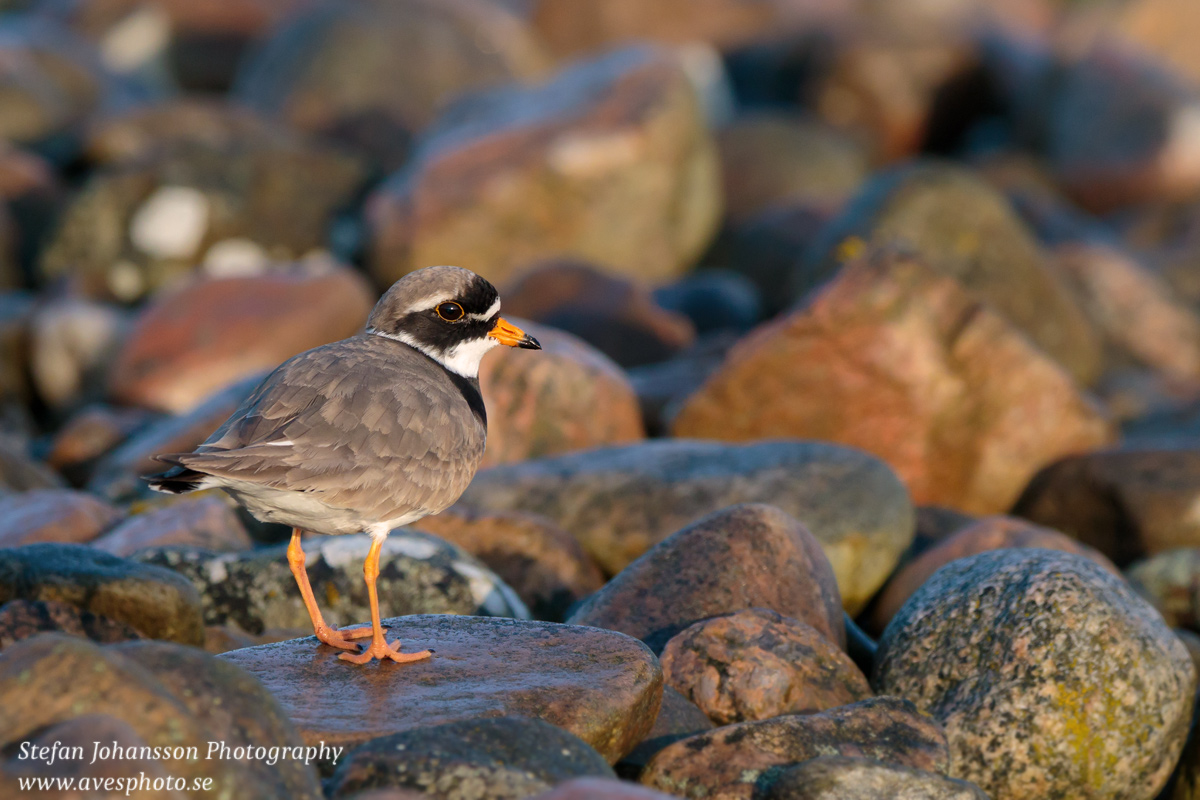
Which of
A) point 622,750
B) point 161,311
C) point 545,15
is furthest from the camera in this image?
point 545,15

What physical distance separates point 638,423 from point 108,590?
6.15 metres

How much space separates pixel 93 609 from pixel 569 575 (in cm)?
345

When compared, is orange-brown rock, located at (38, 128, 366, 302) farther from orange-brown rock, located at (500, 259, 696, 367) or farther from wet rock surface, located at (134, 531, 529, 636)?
wet rock surface, located at (134, 531, 529, 636)

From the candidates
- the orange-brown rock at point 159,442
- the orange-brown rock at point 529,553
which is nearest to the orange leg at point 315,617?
the orange-brown rock at point 529,553

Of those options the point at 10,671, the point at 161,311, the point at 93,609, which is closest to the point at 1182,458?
the point at 93,609

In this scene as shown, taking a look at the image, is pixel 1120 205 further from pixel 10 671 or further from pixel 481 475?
pixel 10 671

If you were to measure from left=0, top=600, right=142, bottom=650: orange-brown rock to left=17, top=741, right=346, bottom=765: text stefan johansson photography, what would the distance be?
1.99 meters

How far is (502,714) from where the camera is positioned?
5859 millimetres

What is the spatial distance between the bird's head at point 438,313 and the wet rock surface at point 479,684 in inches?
60.4

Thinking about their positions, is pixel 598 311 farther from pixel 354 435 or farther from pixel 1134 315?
pixel 354 435

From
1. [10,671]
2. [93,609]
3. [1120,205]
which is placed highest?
[10,671]

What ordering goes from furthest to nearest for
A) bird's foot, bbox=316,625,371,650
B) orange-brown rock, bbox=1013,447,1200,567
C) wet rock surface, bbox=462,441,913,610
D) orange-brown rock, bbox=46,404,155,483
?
orange-brown rock, bbox=46,404,155,483
orange-brown rock, bbox=1013,447,1200,567
wet rock surface, bbox=462,441,913,610
bird's foot, bbox=316,625,371,650

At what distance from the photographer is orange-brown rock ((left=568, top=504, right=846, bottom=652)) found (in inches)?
305

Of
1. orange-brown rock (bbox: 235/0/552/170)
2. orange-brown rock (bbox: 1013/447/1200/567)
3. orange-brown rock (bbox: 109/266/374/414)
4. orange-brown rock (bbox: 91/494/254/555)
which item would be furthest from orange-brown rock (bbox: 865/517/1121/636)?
orange-brown rock (bbox: 235/0/552/170)
